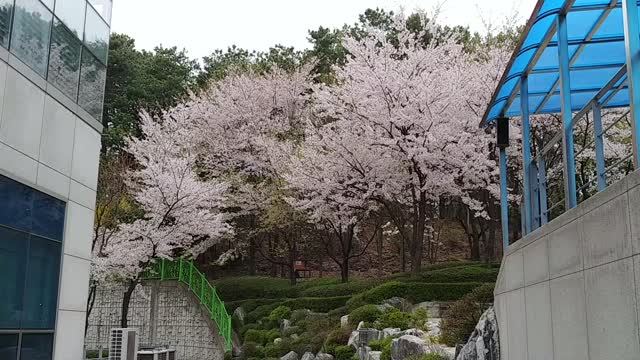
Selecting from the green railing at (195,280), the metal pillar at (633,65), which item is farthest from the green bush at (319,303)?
the metal pillar at (633,65)

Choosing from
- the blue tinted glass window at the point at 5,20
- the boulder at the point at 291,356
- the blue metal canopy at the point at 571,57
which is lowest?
the boulder at the point at 291,356

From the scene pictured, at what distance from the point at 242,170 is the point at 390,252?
335 inches

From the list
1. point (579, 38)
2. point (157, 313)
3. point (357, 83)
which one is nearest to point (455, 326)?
point (579, 38)

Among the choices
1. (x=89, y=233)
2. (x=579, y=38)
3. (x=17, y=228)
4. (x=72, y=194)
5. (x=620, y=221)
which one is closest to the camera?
(x=620, y=221)

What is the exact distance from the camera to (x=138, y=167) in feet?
89.8

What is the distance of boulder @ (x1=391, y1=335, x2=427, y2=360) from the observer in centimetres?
1168

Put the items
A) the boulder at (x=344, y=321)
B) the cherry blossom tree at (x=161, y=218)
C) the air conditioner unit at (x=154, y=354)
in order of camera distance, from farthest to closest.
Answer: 1. the cherry blossom tree at (x=161, y=218)
2. the air conditioner unit at (x=154, y=354)
3. the boulder at (x=344, y=321)

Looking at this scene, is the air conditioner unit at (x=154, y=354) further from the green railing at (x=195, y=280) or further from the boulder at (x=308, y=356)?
the boulder at (x=308, y=356)

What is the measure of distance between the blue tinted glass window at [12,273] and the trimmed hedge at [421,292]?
33.7 feet

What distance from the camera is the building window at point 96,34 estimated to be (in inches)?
428

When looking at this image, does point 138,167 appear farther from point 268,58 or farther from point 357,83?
point 357,83

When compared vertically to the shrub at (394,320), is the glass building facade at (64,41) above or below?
above

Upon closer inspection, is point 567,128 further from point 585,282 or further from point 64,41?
point 64,41

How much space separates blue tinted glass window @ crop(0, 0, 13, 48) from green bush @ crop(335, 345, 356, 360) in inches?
395
